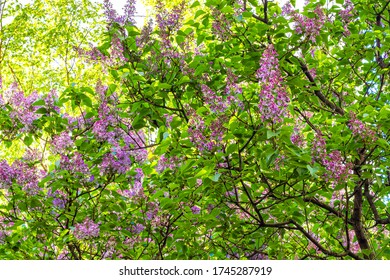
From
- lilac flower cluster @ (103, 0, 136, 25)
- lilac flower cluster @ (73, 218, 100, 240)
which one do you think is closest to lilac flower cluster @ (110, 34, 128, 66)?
lilac flower cluster @ (103, 0, 136, 25)

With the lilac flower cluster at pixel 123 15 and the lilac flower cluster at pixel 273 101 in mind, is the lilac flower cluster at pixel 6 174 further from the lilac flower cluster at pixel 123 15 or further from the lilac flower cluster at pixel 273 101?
the lilac flower cluster at pixel 273 101

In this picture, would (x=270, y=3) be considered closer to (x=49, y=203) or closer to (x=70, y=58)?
(x=49, y=203)

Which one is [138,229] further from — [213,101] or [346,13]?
[346,13]

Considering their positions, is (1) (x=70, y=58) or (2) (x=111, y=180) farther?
(1) (x=70, y=58)

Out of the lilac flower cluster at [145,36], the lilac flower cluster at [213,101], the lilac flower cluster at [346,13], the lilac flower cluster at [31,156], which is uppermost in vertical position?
the lilac flower cluster at [346,13]

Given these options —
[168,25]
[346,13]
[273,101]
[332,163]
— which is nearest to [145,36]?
[168,25]

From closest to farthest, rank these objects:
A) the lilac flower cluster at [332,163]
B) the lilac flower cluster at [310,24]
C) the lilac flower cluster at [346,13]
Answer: the lilac flower cluster at [332,163]
the lilac flower cluster at [310,24]
the lilac flower cluster at [346,13]

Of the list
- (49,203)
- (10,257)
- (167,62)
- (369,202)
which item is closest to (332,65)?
(369,202)

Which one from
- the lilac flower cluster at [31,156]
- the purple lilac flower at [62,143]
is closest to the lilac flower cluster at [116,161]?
the purple lilac flower at [62,143]

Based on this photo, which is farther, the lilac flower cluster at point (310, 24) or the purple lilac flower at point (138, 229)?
the purple lilac flower at point (138, 229)

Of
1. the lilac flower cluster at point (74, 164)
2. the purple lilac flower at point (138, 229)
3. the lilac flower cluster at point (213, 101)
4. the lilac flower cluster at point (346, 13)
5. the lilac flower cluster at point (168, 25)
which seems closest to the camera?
Result: the lilac flower cluster at point (213, 101)

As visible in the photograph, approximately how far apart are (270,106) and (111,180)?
1.98 m

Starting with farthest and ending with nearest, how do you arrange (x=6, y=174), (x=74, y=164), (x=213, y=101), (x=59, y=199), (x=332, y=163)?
(x=59, y=199), (x=6, y=174), (x=74, y=164), (x=332, y=163), (x=213, y=101)
